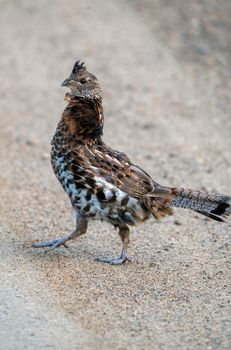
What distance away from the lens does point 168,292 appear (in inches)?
259

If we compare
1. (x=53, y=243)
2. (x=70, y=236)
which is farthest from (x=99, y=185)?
(x=53, y=243)

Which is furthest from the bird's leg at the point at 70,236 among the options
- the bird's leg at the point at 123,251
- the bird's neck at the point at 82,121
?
the bird's neck at the point at 82,121

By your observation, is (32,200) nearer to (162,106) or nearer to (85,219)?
(85,219)

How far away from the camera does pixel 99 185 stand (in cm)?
691

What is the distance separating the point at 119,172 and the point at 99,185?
9.7 inches

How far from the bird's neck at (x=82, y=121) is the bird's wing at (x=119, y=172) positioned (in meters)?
0.12

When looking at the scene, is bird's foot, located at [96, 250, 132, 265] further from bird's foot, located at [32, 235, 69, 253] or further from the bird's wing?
the bird's wing

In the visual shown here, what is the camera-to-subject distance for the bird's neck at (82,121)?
7.18 metres

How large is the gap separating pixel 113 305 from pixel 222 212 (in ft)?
4.59

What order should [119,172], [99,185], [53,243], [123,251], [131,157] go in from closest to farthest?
[99,185], [119,172], [123,251], [53,243], [131,157]

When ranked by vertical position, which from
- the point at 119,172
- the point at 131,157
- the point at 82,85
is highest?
the point at 82,85

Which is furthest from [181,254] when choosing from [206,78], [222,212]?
[206,78]

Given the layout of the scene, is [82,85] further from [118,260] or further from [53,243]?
[118,260]

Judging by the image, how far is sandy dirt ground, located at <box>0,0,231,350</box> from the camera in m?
5.91
